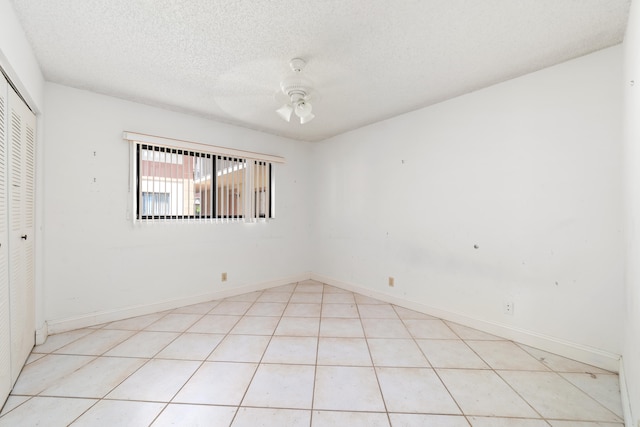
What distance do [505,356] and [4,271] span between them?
3.48m

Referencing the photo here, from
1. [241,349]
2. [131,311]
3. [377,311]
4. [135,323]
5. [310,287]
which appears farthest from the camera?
[310,287]

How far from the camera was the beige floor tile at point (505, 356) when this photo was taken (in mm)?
1944

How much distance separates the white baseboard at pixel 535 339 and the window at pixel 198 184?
2.40m

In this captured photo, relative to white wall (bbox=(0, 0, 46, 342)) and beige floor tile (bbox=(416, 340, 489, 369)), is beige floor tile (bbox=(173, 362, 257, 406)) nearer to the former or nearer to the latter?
beige floor tile (bbox=(416, 340, 489, 369))

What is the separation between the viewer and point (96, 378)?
5.85ft

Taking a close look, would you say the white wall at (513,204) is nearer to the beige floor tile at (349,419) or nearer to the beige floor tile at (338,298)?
the beige floor tile at (338,298)

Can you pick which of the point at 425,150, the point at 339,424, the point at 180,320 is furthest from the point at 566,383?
the point at 180,320

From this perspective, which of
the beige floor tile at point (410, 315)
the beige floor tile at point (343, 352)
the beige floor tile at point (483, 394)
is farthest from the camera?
the beige floor tile at point (410, 315)

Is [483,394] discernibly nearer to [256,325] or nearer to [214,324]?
[256,325]

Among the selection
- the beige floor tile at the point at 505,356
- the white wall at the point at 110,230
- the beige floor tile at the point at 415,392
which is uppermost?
the white wall at the point at 110,230

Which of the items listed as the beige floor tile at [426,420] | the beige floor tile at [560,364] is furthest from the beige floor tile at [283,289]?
the beige floor tile at [560,364]

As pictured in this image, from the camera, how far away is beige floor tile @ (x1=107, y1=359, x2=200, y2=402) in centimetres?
162

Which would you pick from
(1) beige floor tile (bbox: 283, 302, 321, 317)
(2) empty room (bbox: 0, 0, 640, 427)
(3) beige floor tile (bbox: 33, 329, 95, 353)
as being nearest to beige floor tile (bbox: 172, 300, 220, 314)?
(2) empty room (bbox: 0, 0, 640, 427)

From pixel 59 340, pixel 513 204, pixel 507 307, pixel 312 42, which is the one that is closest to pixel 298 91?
pixel 312 42
